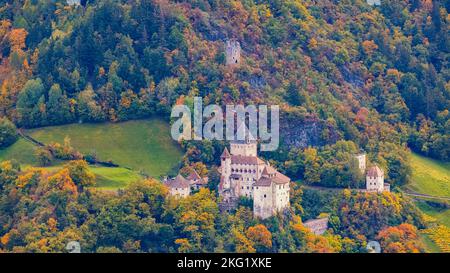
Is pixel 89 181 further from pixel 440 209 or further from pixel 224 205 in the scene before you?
pixel 440 209

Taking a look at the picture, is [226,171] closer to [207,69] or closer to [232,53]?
[207,69]

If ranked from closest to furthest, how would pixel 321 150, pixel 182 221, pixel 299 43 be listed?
1. pixel 182 221
2. pixel 321 150
3. pixel 299 43

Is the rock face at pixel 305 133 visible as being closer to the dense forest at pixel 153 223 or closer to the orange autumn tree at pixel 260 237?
the dense forest at pixel 153 223

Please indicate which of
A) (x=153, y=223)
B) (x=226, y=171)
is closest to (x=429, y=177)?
(x=226, y=171)

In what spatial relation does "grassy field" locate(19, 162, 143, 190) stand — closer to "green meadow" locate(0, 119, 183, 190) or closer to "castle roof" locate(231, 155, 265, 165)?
"green meadow" locate(0, 119, 183, 190)

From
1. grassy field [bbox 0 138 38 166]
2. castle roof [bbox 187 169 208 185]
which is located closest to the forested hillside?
grassy field [bbox 0 138 38 166]

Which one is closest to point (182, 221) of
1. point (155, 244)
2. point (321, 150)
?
point (155, 244)
